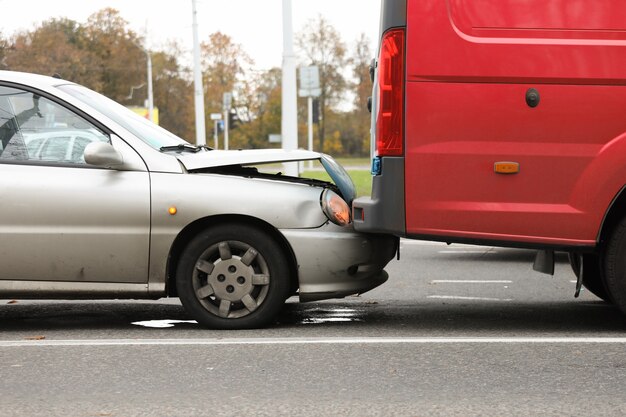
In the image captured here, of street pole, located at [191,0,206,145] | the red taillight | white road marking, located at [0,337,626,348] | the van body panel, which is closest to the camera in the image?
white road marking, located at [0,337,626,348]

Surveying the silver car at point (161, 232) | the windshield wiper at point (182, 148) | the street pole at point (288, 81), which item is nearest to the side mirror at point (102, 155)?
the silver car at point (161, 232)

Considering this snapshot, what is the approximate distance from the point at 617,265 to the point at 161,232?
279 centimetres

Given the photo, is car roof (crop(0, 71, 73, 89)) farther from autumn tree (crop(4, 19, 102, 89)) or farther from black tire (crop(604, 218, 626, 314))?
autumn tree (crop(4, 19, 102, 89))

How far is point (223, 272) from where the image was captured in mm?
7129

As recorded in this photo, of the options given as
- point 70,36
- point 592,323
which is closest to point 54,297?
point 592,323

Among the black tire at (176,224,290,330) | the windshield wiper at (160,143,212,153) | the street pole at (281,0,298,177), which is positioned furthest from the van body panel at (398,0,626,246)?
the street pole at (281,0,298,177)

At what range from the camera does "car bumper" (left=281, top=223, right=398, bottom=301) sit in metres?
7.14

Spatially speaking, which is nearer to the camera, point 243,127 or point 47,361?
point 47,361

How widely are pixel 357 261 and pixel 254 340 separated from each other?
34.3 inches

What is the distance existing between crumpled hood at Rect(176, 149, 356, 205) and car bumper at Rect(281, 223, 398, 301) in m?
0.38

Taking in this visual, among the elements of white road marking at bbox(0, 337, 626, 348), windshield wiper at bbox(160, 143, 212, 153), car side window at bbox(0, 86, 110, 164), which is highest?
car side window at bbox(0, 86, 110, 164)

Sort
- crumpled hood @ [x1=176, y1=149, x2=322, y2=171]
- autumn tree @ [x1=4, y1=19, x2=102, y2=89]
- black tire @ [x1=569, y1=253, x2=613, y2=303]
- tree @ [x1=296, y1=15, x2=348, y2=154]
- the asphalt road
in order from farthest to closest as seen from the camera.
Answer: tree @ [x1=296, y1=15, x2=348, y2=154] → autumn tree @ [x1=4, y1=19, x2=102, y2=89] → black tire @ [x1=569, y1=253, x2=613, y2=303] → crumpled hood @ [x1=176, y1=149, x2=322, y2=171] → the asphalt road

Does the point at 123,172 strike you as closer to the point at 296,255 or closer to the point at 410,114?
the point at 296,255

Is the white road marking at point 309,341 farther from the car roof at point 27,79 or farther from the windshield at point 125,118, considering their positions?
Answer: the car roof at point 27,79
